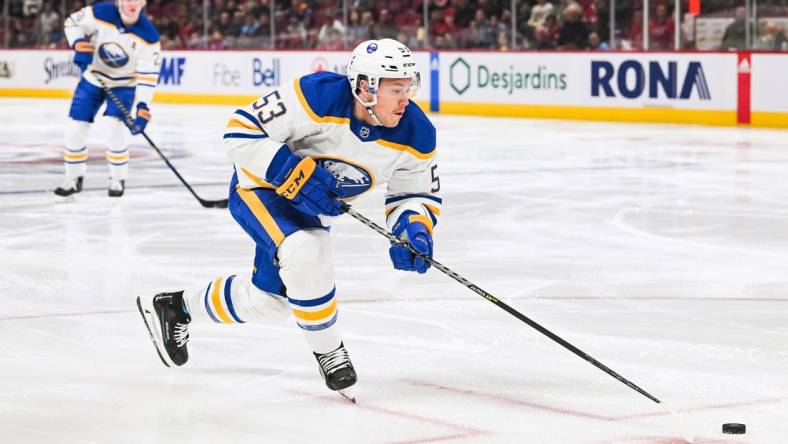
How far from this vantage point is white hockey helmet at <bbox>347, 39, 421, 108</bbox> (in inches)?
137

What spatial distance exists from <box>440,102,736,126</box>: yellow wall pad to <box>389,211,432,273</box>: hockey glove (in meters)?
10.0

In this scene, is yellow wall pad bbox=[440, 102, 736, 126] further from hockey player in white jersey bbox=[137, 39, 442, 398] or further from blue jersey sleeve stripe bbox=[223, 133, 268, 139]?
blue jersey sleeve stripe bbox=[223, 133, 268, 139]

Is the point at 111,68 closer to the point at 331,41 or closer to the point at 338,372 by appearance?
the point at 338,372

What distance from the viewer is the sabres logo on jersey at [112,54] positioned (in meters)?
8.38

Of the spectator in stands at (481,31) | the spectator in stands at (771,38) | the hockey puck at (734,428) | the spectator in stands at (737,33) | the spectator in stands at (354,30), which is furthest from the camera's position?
the spectator in stands at (354,30)

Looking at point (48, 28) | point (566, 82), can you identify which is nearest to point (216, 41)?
point (48, 28)

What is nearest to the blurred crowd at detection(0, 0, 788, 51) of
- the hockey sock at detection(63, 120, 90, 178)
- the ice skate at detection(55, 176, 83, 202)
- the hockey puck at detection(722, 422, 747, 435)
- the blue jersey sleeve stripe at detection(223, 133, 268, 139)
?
the hockey sock at detection(63, 120, 90, 178)

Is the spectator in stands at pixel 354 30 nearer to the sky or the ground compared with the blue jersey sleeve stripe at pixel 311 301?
nearer to the sky

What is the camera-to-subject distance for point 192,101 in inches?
722

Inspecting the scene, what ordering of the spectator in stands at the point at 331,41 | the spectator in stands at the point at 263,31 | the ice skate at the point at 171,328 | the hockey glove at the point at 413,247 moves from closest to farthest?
the hockey glove at the point at 413,247 < the ice skate at the point at 171,328 < the spectator in stands at the point at 331,41 < the spectator in stands at the point at 263,31

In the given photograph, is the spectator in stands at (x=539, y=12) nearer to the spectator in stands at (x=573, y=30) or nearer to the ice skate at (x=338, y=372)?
the spectator in stands at (x=573, y=30)

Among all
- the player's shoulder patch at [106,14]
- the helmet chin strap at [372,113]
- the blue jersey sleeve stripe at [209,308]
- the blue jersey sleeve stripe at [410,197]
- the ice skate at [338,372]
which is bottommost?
the ice skate at [338,372]

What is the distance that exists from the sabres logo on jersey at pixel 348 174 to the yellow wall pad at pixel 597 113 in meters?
10.0

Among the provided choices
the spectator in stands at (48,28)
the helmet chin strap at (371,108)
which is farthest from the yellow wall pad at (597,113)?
the helmet chin strap at (371,108)
